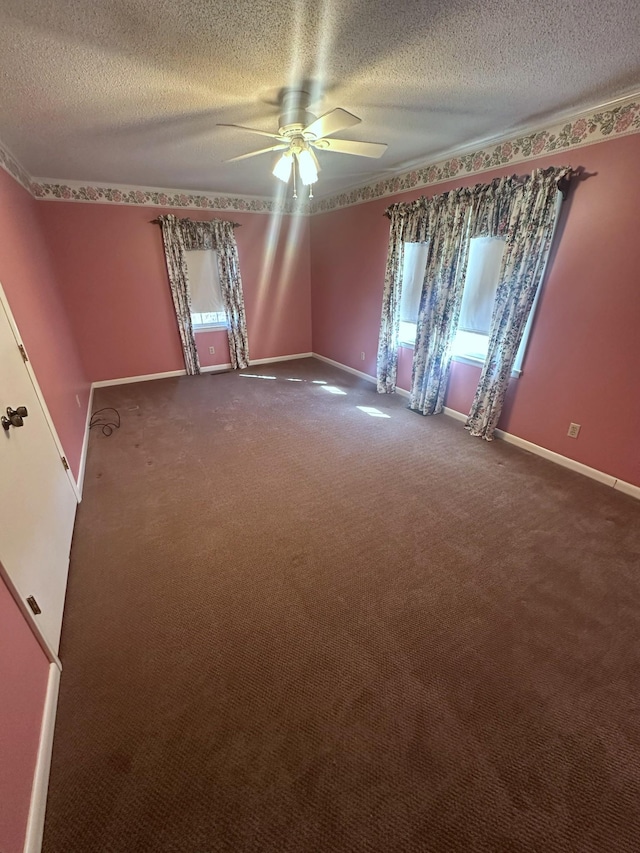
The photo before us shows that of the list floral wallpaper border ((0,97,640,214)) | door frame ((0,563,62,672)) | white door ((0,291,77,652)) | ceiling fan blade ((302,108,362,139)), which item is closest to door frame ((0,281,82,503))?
white door ((0,291,77,652))

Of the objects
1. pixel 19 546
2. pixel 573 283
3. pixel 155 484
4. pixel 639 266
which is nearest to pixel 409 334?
pixel 573 283

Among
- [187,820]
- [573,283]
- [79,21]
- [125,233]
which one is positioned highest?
[79,21]

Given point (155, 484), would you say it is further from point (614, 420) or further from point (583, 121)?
point (583, 121)

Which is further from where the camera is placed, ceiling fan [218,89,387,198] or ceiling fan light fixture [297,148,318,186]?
ceiling fan light fixture [297,148,318,186]

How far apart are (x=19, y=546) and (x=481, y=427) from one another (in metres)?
3.35

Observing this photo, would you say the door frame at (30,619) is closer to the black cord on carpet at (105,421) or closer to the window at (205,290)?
the black cord on carpet at (105,421)

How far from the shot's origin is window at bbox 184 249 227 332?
482 cm

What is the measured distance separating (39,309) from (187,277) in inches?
Result: 87.9

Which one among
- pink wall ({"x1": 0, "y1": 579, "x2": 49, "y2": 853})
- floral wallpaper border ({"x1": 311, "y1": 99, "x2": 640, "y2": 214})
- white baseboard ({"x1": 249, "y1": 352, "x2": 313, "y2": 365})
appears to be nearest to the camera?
pink wall ({"x1": 0, "y1": 579, "x2": 49, "y2": 853})

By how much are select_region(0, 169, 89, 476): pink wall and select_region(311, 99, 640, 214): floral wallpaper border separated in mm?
3482

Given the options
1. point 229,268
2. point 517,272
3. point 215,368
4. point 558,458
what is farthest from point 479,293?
point 215,368

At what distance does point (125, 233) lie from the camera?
4.30 meters

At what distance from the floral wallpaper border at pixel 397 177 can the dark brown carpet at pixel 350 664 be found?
7.62 feet

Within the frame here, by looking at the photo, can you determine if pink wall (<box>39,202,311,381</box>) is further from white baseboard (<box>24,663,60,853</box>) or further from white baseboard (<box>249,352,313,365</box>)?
white baseboard (<box>24,663,60,853</box>)
